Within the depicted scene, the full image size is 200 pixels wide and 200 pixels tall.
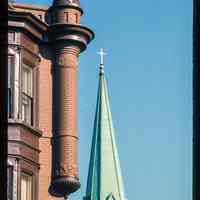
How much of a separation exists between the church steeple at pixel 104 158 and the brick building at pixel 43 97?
2888cm

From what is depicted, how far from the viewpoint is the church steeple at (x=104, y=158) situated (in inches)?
2854

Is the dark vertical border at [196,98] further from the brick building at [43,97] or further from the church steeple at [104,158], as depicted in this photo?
the church steeple at [104,158]

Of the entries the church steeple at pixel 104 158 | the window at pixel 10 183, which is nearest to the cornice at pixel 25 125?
the window at pixel 10 183

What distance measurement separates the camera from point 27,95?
38.9m

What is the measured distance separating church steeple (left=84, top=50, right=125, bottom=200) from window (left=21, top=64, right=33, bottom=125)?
3197 centimetres

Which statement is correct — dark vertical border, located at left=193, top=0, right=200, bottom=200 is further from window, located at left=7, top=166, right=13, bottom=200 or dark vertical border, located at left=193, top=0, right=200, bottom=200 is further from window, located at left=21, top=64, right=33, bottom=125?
window, located at left=21, top=64, right=33, bottom=125

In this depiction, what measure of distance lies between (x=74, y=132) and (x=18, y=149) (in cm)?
577

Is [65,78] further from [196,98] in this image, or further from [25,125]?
[196,98]

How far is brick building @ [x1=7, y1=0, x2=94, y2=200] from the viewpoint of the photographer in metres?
37.2

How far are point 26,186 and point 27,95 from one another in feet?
10.1
